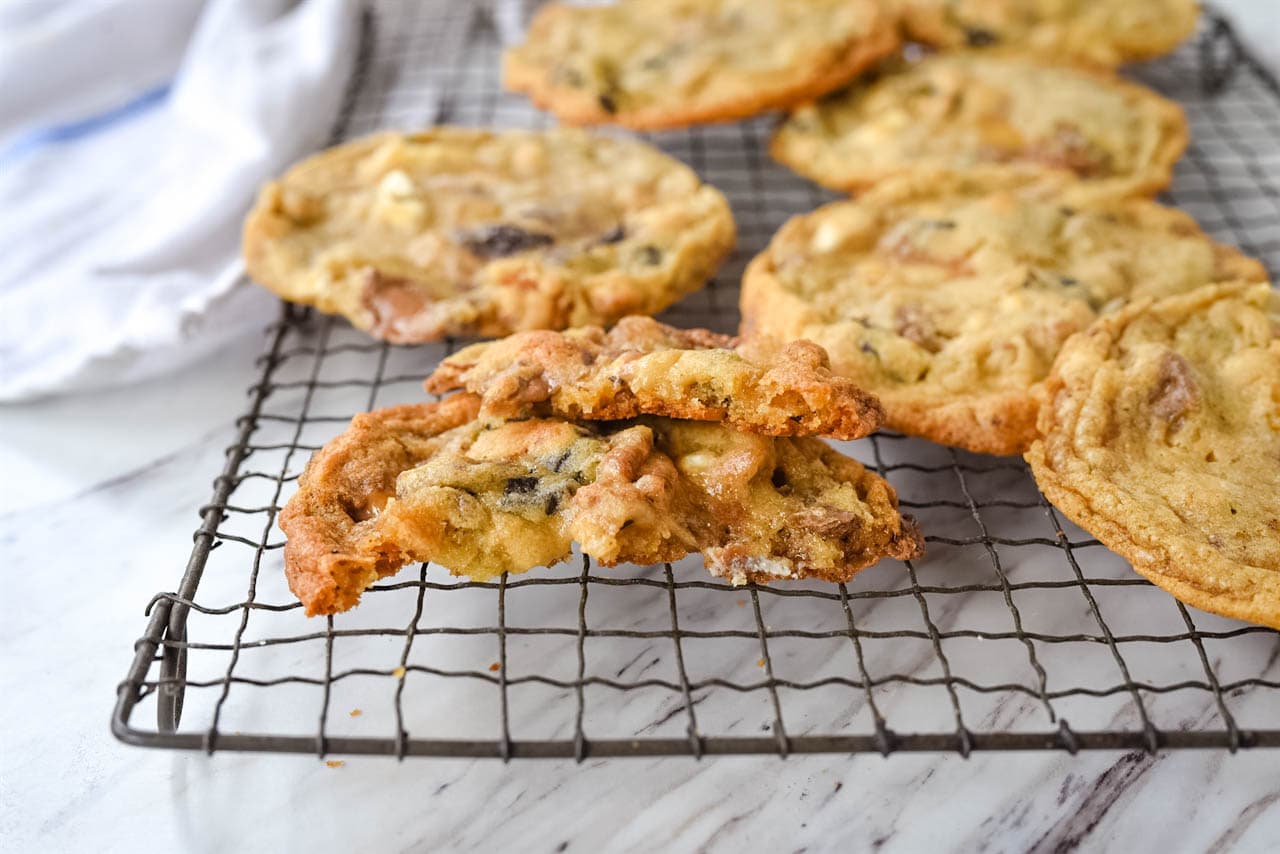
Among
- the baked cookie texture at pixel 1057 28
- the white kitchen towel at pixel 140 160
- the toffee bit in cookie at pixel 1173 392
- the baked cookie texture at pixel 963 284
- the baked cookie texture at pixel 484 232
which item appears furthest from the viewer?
the baked cookie texture at pixel 1057 28

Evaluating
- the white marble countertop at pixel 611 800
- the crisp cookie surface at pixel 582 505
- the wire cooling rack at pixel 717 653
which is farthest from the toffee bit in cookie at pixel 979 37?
the white marble countertop at pixel 611 800

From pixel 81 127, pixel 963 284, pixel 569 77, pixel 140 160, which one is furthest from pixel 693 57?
pixel 81 127

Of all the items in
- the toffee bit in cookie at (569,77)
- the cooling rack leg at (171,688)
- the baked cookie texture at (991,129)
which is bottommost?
the baked cookie texture at (991,129)

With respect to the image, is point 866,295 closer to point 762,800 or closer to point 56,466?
point 762,800

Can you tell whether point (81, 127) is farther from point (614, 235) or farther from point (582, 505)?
point (582, 505)

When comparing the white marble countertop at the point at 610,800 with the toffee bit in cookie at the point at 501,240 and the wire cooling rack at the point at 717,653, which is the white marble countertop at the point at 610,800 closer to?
the wire cooling rack at the point at 717,653
